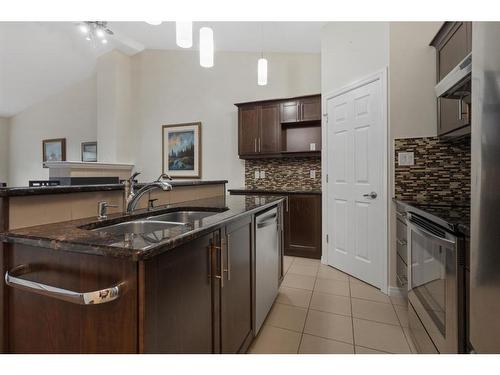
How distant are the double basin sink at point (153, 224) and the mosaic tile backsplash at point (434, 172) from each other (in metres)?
1.84

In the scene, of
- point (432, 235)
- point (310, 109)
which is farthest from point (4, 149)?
point (432, 235)

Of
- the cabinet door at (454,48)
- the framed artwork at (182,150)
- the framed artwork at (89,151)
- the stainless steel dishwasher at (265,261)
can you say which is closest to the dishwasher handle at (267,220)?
the stainless steel dishwasher at (265,261)

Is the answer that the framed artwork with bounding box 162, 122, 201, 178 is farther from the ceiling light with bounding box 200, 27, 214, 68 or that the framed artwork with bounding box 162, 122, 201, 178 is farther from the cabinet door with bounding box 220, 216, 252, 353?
the cabinet door with bounding box 220, 216, 252, 353

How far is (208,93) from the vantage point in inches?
186

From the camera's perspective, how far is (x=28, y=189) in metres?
1.07

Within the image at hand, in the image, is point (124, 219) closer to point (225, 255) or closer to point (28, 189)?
point (28, 189)

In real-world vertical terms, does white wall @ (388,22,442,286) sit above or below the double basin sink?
above

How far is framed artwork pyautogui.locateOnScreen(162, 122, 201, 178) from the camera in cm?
479

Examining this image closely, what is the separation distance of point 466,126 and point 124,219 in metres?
2.23

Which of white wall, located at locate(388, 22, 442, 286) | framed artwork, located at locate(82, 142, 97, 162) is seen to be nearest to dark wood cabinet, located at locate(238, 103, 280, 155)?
white wall, located at locate(388, 22, 442, 286)

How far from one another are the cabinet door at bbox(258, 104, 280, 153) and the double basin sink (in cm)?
237

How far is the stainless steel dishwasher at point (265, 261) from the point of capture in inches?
65.3

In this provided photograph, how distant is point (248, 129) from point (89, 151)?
A: 4.08 metres
